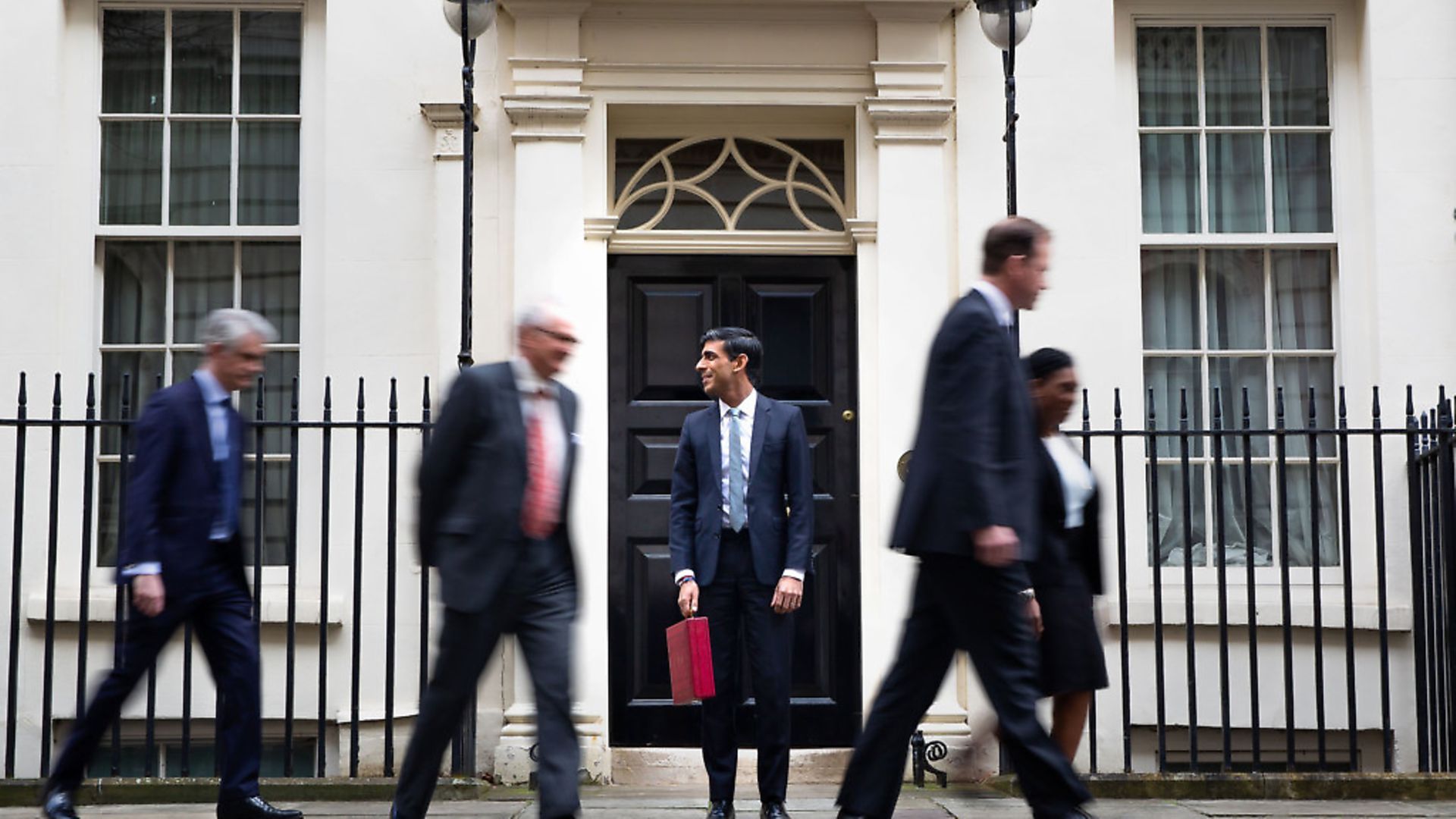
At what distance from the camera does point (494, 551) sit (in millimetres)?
5172

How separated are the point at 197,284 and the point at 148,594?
3762 millimetres

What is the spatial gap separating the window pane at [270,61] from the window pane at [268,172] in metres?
0.11

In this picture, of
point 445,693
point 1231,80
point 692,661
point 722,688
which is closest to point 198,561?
point 445,693

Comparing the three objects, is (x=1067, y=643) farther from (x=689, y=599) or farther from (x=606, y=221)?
(x=606, y=221)

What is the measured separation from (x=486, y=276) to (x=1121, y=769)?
401 centimetres

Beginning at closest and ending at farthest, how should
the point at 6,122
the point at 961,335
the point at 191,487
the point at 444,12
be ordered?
the point at 961,335 → the point at 191,487 → the point at 444,12 → the point at 6,122

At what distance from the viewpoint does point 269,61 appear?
362 inches

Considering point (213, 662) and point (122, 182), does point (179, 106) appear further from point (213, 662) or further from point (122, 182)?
point (213, 662)

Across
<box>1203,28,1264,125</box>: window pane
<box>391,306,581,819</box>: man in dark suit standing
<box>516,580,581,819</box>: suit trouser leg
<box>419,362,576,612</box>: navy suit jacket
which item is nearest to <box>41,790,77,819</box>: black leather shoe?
<box>391,306,581,819</box>: man in dark suit standing

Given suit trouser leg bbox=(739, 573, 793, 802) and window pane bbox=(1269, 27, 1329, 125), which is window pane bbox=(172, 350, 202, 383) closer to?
suit trouser leg bbox=(739, 573, 793, 802)

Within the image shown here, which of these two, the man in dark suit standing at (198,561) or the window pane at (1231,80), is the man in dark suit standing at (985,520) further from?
the window pane at (1231,80)

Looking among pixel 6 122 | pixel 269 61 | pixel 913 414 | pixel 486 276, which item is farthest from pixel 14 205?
pixel 913 414

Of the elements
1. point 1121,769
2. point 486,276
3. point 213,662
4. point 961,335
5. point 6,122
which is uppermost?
point 6,122

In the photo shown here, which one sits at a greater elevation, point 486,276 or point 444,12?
point 444,12
